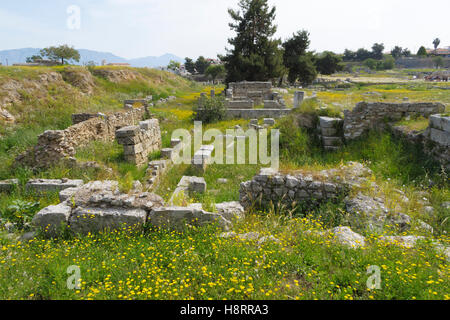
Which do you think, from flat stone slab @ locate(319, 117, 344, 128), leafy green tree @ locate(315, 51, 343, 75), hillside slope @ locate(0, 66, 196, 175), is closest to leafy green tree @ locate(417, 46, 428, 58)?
leafy green tree @ locate(315, 51, 343, 75)

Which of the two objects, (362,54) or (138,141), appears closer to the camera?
(138,141)

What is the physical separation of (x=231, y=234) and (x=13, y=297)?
9.85 ft

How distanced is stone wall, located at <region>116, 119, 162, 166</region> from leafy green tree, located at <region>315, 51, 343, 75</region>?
51.9 metres

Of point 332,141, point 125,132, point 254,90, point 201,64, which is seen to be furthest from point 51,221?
point 201,64

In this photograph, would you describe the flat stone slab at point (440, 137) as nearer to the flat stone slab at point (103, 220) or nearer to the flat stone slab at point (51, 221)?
the flat stone slab at point (103, 220)

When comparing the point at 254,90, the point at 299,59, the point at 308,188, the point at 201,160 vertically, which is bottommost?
the point at 308,188

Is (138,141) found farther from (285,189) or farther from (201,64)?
(201,64)

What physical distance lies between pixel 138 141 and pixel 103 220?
5.46 meters

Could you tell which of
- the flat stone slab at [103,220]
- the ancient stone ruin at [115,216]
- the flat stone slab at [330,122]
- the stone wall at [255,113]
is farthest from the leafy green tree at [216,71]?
the flat stone slab at [103,220]

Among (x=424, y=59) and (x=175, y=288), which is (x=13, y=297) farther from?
(x=424, y=59)

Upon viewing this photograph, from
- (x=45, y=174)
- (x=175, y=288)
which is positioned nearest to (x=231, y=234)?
(x=175, y=288)

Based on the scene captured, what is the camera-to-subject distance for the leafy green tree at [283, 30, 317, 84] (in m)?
39.5

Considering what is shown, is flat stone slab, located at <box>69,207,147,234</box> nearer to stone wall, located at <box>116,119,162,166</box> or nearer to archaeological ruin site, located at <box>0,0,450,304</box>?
archaeological ruin site, located at <box>0,0,450,304</box>

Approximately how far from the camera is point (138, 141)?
9711 millimetres
